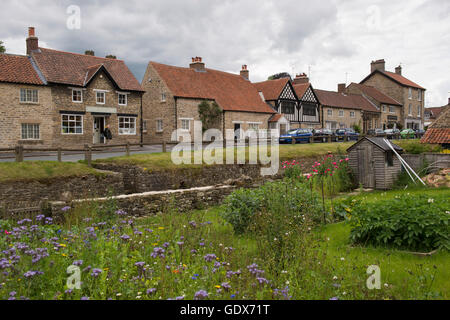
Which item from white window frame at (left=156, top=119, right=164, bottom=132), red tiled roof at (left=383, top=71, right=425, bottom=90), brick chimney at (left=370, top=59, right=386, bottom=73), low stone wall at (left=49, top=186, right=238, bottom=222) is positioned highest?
brick chimney at (left=370, top=59, right=386, bottom=73)

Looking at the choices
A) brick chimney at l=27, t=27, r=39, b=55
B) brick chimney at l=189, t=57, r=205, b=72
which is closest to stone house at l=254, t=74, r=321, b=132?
brick chimney at l=189, t=57, r=205, b=72

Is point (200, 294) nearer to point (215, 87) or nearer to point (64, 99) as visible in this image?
point (64, 99)

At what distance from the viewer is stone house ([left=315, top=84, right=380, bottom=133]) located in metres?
55.1

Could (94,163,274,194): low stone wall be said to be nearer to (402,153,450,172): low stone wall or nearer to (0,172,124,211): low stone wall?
(0,172,124,211): low stone wall

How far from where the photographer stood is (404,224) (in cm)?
737

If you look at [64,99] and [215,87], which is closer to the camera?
[64,99]

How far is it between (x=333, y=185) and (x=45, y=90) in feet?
80.5

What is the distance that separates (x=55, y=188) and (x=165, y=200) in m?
6.28

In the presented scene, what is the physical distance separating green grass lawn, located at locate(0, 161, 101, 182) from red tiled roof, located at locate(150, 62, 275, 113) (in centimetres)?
2058

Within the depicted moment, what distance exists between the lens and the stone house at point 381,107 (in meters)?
63.4

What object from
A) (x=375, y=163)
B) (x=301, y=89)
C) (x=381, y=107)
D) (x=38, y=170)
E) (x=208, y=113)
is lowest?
(x=38, y=170)

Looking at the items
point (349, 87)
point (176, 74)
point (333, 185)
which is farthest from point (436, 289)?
point (349, 87)

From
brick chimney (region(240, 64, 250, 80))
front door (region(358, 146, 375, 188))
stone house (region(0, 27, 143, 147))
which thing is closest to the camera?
front door (region(358, 146, 375, 188))

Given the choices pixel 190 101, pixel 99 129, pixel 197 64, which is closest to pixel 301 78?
pixel 197 64
